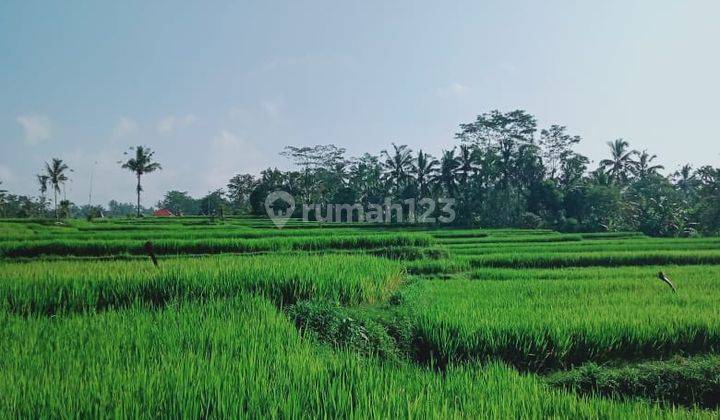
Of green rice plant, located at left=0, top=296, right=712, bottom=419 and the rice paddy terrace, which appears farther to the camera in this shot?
the rice paddy terrace

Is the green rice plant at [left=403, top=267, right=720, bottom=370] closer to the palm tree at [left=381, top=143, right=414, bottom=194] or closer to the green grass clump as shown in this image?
the green grass clump

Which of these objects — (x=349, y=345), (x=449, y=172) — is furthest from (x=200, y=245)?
(x=449, y=172)

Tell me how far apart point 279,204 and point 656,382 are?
128ft

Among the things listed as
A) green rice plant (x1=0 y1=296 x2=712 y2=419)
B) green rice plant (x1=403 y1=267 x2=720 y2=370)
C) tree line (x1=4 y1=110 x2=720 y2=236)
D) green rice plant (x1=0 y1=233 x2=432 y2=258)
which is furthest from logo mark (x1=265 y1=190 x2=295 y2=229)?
green rice plant (x1=0 y1=296 x2=712 y2=419)

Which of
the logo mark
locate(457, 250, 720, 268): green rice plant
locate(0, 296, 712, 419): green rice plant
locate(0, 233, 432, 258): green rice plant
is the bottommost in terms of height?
locate(457, 250, 720, 268): green rice plant

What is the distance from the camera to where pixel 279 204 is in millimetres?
42312

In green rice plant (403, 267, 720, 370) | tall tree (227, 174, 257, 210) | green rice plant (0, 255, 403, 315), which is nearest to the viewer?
green rice plant (403, 267, 720, 370)

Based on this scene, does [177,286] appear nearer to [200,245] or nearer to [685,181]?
[200,245]

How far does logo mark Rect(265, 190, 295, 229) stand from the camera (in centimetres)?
4150

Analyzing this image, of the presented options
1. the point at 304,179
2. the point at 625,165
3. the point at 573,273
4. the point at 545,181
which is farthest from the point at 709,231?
the point at 304,179

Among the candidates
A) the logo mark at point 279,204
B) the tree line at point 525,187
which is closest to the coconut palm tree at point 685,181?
the tree line at point 525,187

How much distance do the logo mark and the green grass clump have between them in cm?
3730

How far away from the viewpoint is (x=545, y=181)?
3762 cm

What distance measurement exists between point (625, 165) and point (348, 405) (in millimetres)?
48161
